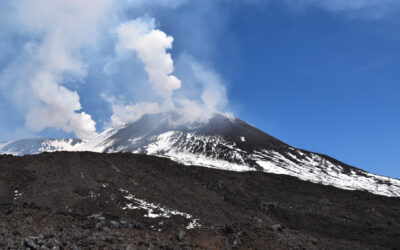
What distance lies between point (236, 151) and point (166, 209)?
297ft

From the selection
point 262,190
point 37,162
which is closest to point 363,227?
point 262,190

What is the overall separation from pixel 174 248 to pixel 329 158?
399ft

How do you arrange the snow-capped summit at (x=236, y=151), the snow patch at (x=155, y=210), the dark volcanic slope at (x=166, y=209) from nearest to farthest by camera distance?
the dark volcanic slope at (x=166, y=209)
the snow patch at (x=155, y=210)
the snow-capped summit at (x=236, y=151)

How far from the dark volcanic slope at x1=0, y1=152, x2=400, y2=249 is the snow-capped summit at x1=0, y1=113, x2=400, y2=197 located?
45.9 meters

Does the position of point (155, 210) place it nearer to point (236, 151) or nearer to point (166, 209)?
point (166, 209)

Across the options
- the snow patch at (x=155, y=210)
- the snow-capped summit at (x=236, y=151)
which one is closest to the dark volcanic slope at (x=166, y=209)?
the snow patch at (x=155, y=210)

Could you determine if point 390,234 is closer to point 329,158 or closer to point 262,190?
point 262,190

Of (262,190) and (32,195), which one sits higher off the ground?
(262,190)

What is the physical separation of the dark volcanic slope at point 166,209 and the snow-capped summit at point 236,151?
45873 mm

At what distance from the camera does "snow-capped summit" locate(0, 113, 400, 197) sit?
293 feet

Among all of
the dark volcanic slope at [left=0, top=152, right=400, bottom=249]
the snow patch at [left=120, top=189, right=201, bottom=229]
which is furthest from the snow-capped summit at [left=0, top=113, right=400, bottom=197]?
the snow patch at [left=120, top=189, right=201, bottom=229]

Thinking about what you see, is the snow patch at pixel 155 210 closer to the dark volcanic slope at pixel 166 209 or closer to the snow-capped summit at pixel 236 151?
the dark volcanic slope at pixel 166 209

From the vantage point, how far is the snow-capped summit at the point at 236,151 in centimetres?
8931

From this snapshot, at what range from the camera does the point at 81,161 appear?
31875 millimetres
